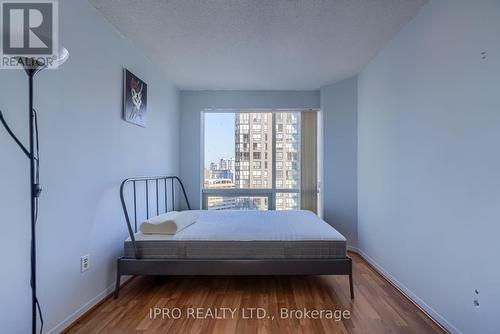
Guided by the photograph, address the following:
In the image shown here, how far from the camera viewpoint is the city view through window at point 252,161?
13.7 feet

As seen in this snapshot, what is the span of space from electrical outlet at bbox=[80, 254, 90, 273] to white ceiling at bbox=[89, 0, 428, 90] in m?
1.97

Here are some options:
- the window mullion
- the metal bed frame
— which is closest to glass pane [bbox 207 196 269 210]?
the window mullion

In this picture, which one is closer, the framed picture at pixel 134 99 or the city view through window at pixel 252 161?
the framed picture at pixel 134 99

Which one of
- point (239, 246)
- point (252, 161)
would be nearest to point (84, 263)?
point (239, 246)

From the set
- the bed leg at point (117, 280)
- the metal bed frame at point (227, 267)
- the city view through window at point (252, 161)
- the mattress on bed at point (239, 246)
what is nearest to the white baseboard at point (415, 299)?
the metal bed frame at point (227, 267)

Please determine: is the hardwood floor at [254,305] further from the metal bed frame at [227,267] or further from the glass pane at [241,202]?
the glass pane at [241,202]

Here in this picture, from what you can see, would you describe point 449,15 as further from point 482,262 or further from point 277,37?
point 482,262

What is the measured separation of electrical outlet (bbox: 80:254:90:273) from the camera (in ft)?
6.01

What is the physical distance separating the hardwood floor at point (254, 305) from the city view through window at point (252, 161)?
1.75 metres

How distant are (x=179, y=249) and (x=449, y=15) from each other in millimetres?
2757

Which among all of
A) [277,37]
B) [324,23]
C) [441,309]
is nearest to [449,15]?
[324,23]

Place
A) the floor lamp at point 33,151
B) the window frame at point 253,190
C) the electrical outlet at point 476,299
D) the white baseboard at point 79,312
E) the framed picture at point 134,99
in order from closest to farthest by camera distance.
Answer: the floor lamp at point 33,151 < the electrical outlet at point 476,299 < the white baseboard at point 79,312 < the framed picture at point 134,99 < the window frame at point 253,190

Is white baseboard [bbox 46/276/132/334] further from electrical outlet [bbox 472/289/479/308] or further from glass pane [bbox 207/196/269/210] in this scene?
electrical outlet [bbox 472/289/479/308]

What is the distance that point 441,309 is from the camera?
1.75m
